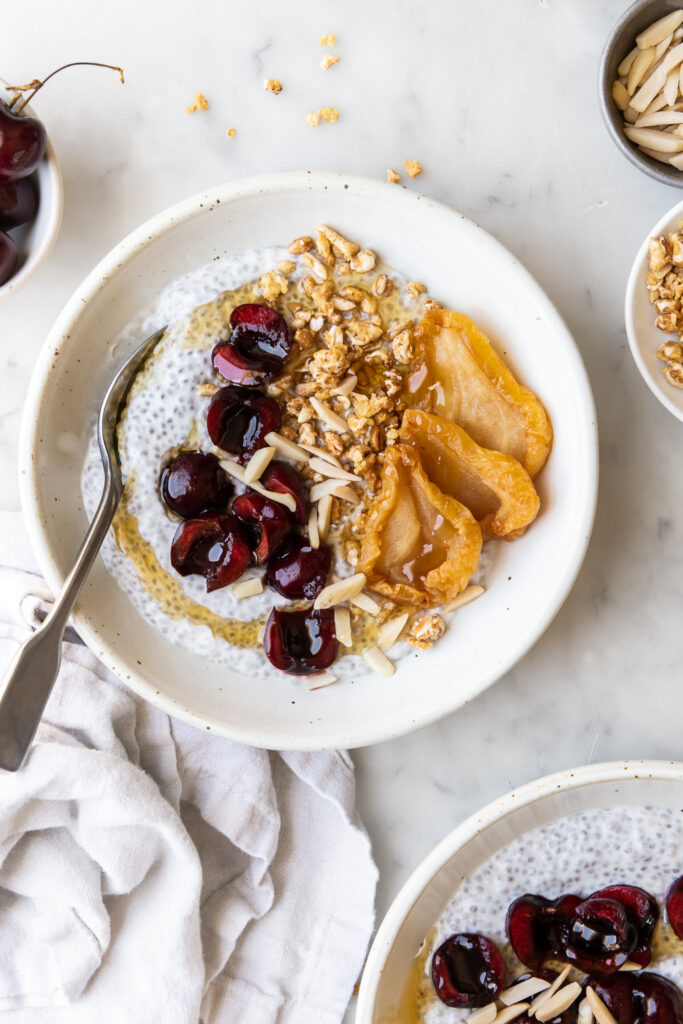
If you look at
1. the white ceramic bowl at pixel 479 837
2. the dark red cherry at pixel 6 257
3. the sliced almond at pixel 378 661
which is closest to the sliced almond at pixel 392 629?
the sliced almond at pixel 378 661

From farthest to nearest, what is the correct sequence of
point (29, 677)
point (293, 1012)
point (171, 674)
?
point (293, 1012), point (171, 674), point (29, 677)

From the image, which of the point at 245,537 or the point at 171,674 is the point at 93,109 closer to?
the point at 245,537

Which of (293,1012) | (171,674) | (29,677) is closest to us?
(29,677)

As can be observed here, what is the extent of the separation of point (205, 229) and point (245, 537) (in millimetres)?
399

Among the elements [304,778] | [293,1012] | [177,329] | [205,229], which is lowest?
[293,1012]

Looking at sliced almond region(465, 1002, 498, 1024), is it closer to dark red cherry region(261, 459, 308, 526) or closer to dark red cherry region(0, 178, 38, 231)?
dark red cherry region(261, 459, 308, 526)

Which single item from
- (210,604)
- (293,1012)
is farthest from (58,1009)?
(210,604)

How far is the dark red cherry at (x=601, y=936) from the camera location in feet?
3.91

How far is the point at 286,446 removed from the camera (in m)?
1.17

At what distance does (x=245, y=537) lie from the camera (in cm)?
118

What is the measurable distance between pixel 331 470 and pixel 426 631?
0.25 meters

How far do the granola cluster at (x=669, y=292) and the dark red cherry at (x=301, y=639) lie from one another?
550 mm

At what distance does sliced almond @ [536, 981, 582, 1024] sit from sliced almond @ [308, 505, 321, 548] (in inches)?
27.1

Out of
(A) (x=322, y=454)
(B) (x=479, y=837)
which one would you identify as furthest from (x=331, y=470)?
(B) (x=479, y=837)
